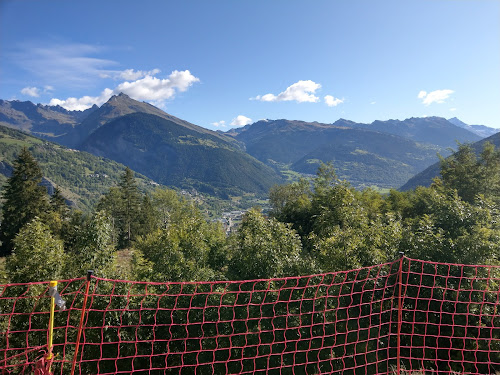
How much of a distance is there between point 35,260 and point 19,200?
90.7ft

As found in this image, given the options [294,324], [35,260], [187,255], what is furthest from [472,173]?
[35,260]

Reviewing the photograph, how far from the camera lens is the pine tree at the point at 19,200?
3550cm

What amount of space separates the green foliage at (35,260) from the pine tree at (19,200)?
24514 millimetres

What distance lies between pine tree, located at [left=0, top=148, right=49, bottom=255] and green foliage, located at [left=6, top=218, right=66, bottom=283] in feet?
80.4

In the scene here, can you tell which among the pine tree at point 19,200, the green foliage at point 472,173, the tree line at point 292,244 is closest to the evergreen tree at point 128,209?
the pine tree at point 19,200

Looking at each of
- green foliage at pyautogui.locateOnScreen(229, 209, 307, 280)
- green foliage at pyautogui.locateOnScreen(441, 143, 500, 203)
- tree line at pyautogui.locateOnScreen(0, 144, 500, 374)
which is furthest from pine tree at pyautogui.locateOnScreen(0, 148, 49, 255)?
green foliage at pyautogui.locateOnScreen(441, 143, 500, 203)

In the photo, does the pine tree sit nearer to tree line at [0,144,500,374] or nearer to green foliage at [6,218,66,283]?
tree line at [0,144,500,374]

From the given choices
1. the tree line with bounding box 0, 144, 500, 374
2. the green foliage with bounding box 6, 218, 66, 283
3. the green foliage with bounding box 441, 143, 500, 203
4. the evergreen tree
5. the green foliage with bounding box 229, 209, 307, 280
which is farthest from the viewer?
the evergreen tree

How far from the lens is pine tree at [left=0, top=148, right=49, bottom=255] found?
35.5 m

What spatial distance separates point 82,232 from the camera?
16797 mm

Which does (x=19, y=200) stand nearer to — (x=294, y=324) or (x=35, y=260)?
(x=35, y=260)

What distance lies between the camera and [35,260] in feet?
48.8

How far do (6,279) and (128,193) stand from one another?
3446 cm

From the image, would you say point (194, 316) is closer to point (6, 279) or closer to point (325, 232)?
point (6, 279)
